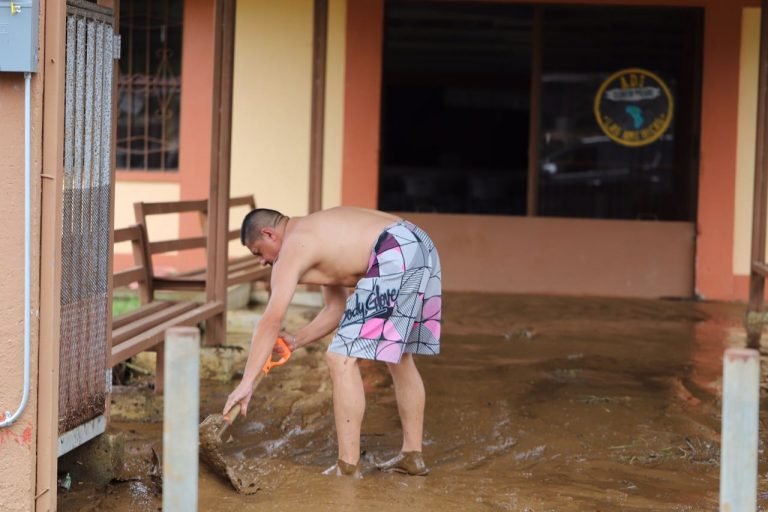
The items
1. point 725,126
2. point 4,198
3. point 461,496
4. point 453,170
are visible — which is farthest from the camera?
point 453,170

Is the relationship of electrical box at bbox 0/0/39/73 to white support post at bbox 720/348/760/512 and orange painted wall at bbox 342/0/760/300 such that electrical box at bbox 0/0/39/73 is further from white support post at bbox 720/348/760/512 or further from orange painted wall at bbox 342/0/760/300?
orange painted wall at bbox 342/0/760/300

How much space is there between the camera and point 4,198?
4613 millimetres

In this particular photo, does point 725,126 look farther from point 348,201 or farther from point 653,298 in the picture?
point 348,201

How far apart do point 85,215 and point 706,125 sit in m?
7.82

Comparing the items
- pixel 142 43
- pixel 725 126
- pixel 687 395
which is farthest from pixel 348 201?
pixel 687 395

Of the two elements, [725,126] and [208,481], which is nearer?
[208,481]

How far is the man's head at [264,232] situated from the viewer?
18.2 ft

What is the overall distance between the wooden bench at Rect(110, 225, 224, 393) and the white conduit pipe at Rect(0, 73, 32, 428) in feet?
4.55

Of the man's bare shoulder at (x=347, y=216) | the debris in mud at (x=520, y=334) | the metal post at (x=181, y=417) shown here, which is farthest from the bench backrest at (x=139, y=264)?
the metal post at (x=181, y=417)

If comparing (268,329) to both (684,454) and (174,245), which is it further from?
(174,245)

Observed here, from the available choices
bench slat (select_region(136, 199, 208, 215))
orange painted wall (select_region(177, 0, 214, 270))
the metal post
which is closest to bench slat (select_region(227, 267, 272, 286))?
bench slat (select_region(136, 199, 208, 215))

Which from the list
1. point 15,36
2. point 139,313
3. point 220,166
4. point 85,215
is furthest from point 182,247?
point 15,36

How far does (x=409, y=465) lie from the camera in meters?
5.82

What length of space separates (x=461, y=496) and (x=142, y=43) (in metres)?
7.45
